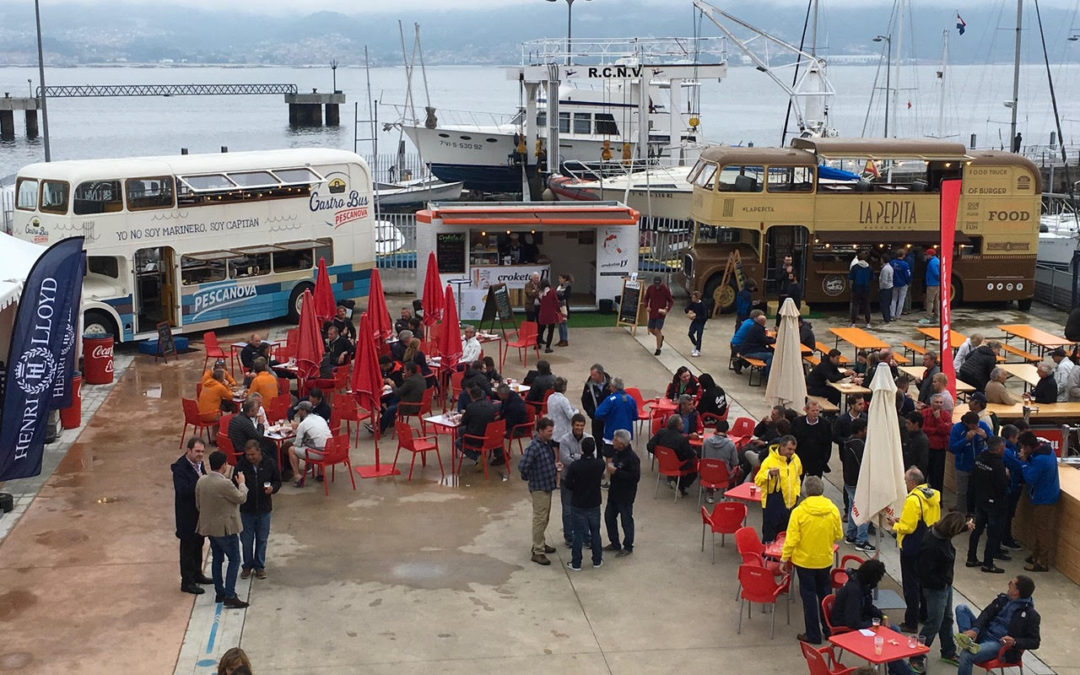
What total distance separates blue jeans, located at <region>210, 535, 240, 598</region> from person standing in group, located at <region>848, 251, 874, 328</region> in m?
14.7

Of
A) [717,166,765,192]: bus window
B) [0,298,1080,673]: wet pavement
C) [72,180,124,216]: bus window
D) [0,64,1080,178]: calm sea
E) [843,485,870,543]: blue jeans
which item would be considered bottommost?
[0,298,1080,673]: wet pavement

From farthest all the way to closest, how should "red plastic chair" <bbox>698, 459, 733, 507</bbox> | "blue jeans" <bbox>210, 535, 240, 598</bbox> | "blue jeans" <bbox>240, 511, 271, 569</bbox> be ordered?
1. "red plastic chair" <bbox>698, 459, 733, 507</bbox>
2. "blue jeans" <bbox>240, 511, 271, 569</bbox>
3. "blue jeans" <bbox>210, 535, 240, 598</bbox>

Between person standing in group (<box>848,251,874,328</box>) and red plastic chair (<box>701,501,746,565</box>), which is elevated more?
person standing in group (<box>848,251,874,328</box>)

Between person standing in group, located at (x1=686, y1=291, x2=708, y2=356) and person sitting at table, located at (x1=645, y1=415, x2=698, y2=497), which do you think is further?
person standing in group, located at (x1=686, y1=291, x2=708, y2=356)

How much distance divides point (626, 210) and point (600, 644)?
1447 centimetres

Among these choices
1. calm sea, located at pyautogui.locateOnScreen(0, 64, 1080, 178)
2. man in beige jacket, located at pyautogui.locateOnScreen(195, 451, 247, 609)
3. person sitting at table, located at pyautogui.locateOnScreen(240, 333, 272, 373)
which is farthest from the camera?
calm sea, located at pyautogui.locateOnScreen(0, 64, 1080, 178)

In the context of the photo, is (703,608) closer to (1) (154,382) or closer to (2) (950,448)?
(2) (950,448)

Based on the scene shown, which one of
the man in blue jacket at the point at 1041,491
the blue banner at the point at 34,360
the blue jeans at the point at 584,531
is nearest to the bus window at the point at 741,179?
the man in blue jacket at the point at 1041,491

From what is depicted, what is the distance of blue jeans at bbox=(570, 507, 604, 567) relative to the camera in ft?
38.9

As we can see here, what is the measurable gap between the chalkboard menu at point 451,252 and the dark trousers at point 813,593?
14.6 meters

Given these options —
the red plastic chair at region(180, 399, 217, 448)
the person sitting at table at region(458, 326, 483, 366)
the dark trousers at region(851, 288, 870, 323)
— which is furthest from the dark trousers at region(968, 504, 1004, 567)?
the dark trousers at region(851, 288, 870, 323)

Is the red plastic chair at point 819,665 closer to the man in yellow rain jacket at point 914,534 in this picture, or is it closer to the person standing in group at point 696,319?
the man in yellow rain jacket at point 914,534

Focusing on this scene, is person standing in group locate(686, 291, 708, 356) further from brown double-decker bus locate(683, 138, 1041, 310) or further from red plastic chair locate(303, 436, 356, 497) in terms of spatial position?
red plastic chair locate(303, 436, 356, 497)

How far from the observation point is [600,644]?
10453mm
